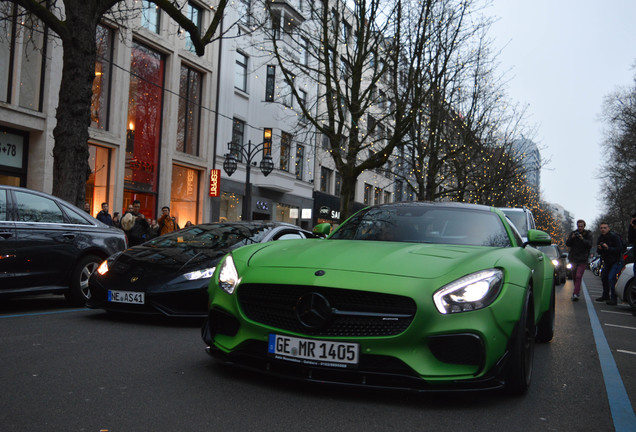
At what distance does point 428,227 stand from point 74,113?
8.02m

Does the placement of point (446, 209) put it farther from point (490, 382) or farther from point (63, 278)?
point (63, 278)

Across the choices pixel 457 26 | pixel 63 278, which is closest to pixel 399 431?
pixel 63 278

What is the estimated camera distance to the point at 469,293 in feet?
11.8

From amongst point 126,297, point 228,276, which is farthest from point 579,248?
point 228,276

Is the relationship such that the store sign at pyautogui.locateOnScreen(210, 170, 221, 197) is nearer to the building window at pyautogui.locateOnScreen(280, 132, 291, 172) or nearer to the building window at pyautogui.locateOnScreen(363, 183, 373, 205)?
the building window at pyautogui.locateOnScreen(280, 132, 291, 172)

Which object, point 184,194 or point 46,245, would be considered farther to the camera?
point 184,194

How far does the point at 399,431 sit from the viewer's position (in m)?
3.13

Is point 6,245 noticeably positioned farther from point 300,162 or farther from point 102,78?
point 300,162

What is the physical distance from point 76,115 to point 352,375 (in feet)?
29.6

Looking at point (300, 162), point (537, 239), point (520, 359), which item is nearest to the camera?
point (520, 359)

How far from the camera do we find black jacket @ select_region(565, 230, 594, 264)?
1403 centimetres

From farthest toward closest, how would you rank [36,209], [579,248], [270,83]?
1. [270,83]
2. [579,248]
3. [36,209]

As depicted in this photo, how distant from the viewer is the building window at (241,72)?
29.1m

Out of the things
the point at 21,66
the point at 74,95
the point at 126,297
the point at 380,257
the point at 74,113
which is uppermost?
the point at 21,66
